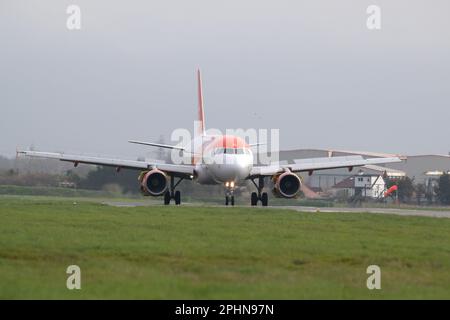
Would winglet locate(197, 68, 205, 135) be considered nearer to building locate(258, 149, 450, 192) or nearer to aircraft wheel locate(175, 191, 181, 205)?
aircraft wheel locate(175, 191, 181, 205)

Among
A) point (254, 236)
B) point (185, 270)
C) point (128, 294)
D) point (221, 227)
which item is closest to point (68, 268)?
point (185, 270)

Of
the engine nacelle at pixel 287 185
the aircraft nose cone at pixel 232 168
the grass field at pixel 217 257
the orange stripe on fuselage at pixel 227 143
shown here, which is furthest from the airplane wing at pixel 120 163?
the grass field at pixel 217 257

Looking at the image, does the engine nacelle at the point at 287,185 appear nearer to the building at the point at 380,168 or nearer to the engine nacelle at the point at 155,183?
the engine nacelle at the point at 155,183

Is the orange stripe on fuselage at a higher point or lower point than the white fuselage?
higher

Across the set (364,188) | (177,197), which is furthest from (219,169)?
(364,188)

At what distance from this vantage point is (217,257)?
19719mm

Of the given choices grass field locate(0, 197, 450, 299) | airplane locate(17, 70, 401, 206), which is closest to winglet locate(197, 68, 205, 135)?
airplane locate(17, 70, 401, 206)

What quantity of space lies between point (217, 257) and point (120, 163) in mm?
32824

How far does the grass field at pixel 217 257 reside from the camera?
50.7ft

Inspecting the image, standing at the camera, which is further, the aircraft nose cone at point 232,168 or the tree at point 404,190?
the tree at point 404,190

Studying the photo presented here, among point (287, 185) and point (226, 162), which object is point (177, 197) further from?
point (287, 185)

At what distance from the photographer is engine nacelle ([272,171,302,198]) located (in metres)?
51.2

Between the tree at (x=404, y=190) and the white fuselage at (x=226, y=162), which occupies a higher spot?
the white fuselage at (x=226, y=162)

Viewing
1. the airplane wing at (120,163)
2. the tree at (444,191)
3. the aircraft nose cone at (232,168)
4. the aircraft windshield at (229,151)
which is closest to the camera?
the aircraft nose cone at (232,168)
